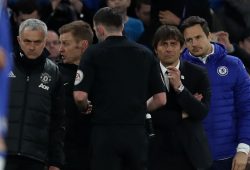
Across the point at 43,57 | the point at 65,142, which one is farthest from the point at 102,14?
the point at 65,142

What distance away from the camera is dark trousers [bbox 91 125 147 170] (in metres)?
7.31

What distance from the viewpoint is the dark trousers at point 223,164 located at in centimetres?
813

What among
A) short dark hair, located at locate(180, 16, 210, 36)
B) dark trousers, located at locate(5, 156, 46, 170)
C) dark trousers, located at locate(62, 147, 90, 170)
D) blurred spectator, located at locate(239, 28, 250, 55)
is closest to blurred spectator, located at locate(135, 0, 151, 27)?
blurred spectator, located at locate(239, 28, 250, 55)

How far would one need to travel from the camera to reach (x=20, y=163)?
7176 mm

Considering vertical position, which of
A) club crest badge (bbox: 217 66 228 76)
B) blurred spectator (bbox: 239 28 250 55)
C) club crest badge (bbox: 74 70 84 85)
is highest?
blurred spectator (bbox: 239 28 250 55)

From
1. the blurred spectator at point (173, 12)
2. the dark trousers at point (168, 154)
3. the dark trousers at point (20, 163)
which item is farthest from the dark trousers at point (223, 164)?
the blurred spectator at point (173, 12)

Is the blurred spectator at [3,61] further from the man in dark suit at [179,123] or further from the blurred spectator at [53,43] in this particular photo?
the blurred spectator at [53,43]

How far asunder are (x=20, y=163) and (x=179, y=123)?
1436 millimetres

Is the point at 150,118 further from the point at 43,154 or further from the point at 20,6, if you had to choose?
the point at 20,6

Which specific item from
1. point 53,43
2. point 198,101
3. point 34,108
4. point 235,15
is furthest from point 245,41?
point 34,108

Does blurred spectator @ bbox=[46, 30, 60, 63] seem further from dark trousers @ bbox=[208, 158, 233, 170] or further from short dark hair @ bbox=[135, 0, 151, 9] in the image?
dark trousers @ bbox=[208, 158, 233, 170]

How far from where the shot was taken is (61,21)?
10.9m

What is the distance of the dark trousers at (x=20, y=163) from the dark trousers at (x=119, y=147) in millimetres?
534

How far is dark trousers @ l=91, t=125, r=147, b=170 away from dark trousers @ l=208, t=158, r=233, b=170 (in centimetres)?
97
